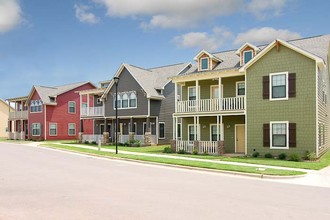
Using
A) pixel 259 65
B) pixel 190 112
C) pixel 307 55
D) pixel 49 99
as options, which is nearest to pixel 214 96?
pixel 190 112

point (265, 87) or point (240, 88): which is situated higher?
point (240, 88)

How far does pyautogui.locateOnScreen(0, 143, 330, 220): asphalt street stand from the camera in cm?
787

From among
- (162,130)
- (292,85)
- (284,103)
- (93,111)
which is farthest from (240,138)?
(93,111)

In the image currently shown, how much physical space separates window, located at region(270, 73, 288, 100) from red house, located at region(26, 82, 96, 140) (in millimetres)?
32598

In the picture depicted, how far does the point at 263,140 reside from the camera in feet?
74.6

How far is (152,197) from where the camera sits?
9727mm

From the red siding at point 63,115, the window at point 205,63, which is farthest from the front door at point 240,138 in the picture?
the red siding at point 63,115

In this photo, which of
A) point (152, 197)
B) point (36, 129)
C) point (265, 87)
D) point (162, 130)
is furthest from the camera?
→ point (36, 129)

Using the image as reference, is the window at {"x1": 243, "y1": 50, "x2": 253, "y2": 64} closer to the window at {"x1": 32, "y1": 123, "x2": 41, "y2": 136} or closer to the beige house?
the window at {"x1": 32, "y1": 123, "x2": 41, "y2": 136}

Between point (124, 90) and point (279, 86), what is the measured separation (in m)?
19.2

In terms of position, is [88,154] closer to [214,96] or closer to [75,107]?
[214,96]

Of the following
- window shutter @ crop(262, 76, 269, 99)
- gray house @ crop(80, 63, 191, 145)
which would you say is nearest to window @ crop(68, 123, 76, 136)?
gray house @ crop(80, 63, 191, 145)

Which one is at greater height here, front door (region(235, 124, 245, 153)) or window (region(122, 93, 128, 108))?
window (region(122, 93, 128, 108))

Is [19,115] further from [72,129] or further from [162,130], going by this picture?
[162,130]
